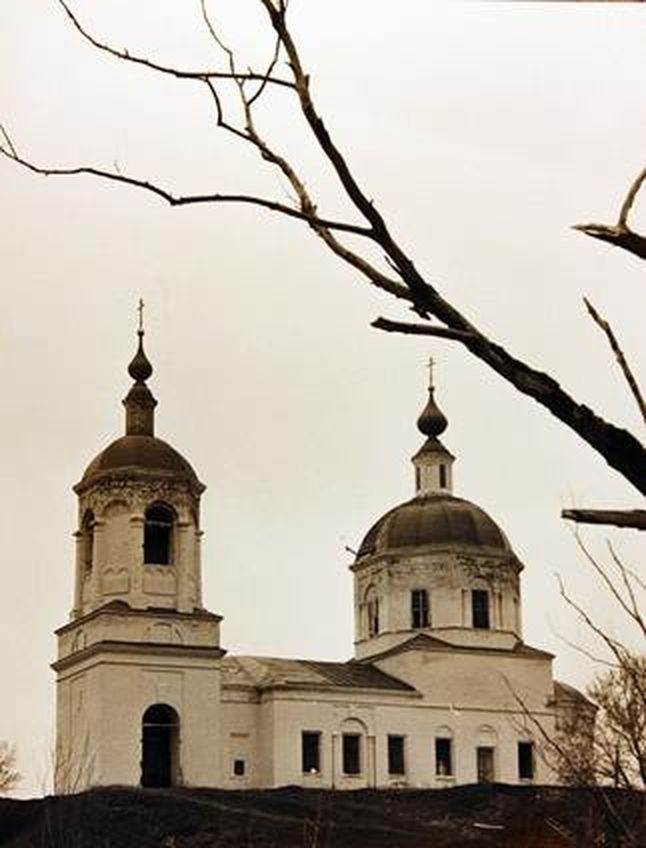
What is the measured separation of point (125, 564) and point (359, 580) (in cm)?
1194

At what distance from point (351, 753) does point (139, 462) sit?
426 inches

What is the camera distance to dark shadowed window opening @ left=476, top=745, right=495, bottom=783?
5375cm

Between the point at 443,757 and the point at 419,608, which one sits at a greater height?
the point at 419,608

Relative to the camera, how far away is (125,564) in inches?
1901

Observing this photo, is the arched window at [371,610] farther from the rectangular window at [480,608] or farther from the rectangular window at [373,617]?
the rectangular window at [480,608]

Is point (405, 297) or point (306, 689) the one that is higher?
point (306, 689)

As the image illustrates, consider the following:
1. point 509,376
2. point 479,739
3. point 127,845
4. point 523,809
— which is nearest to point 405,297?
point 509,376

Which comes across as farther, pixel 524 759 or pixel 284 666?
pixel 524 759

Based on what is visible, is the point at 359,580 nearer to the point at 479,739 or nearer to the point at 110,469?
the point at 479,739

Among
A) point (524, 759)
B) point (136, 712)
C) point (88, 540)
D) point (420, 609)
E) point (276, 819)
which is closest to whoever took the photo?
point (276, 819)

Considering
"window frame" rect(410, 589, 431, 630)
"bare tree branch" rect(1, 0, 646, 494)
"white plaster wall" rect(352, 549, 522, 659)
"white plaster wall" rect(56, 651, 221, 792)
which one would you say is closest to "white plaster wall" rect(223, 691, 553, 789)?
"white plaster wall" rect(56, 651, 221, 792)

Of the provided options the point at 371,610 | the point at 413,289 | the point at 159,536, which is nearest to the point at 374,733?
the point at 371,610

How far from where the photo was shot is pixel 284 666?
2119 inches

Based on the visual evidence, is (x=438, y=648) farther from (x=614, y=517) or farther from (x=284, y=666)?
(x=614, y=517)
